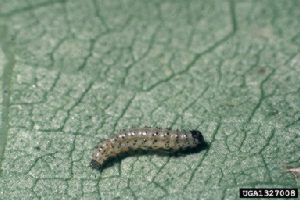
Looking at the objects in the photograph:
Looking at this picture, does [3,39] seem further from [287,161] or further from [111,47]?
[287,161]

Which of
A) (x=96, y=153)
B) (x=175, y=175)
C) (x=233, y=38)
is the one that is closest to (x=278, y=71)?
(x=233, y=38)

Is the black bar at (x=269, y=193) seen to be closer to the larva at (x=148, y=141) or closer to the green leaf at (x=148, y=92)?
the green leaf at (x=148, y=92)

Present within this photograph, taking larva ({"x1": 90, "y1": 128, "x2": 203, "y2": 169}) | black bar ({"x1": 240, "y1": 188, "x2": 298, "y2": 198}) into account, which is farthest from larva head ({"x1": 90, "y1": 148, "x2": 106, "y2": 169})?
black bar ({"x1": 240, "y1": 188, "x2": 298, "y2": 198})

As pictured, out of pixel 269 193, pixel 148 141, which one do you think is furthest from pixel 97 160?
pixel 269 193

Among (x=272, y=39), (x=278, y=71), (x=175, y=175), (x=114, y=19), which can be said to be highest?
(x=114, y=19)

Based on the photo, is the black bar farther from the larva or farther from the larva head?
the larva head

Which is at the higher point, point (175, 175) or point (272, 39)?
point (272, 39)

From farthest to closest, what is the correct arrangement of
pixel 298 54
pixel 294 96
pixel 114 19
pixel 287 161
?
1. pixel 114 19
2. pixel 298 54
3. pixel 294 96
4. pixel 287 161

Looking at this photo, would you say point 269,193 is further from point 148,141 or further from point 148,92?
point 148,92
